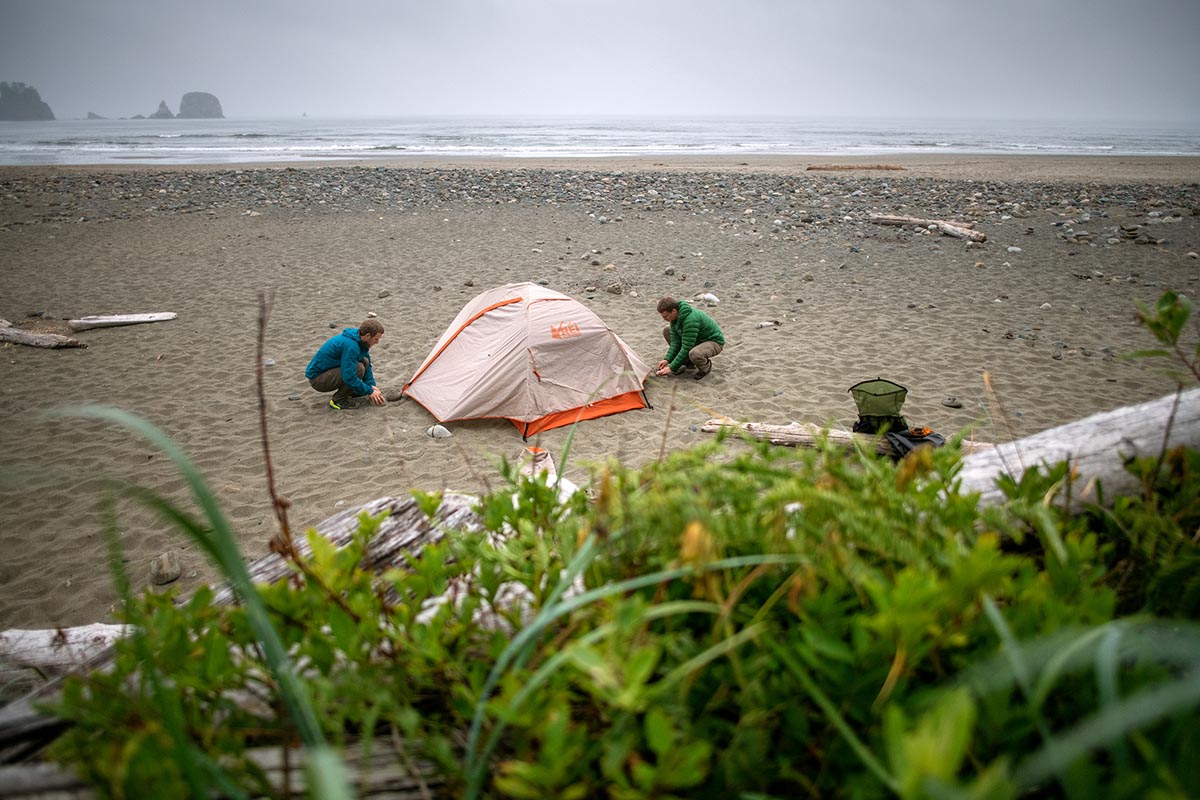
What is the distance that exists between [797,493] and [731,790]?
0.47 m

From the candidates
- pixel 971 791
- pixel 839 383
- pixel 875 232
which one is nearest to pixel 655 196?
pixel 875 232

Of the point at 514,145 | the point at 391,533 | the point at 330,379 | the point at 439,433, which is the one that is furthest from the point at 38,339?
the point at 514,145

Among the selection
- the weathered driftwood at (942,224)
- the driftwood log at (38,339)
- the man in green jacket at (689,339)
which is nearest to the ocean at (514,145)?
the weathered driftwood at (942,224)

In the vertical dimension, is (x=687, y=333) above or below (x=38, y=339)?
above

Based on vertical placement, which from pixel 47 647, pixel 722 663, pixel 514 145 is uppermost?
pixel 514 145

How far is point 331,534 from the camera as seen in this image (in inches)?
80.7

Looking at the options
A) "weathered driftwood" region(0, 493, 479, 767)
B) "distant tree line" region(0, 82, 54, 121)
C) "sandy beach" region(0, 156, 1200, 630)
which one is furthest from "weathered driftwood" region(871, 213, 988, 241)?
"distant tree line" region(0, 82, 54, 121)

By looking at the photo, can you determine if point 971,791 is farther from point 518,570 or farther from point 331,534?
point 331,534

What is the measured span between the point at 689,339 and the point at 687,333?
0.07 metres

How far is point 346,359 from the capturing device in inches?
249

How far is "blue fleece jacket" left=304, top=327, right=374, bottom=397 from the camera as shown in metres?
6.34

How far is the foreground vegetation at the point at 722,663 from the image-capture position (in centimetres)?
77

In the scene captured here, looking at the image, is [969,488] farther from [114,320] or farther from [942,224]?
[942,224]

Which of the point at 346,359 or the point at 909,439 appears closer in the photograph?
the point at 909,439
